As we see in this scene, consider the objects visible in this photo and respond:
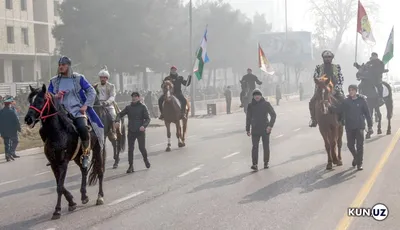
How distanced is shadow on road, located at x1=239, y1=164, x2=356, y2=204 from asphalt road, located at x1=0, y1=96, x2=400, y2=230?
0.06 ft

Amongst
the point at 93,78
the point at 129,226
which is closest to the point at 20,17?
the point at 93,78

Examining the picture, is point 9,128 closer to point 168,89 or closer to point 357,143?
point 168,89

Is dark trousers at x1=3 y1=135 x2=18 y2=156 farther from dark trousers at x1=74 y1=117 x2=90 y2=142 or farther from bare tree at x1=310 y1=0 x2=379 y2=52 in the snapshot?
bare tree at x1=310 y1=0 x2=379 y2=52

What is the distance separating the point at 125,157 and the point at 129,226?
30.4ft

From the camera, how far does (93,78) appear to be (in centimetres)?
5769

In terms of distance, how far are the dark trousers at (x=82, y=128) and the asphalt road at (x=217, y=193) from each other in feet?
3.81

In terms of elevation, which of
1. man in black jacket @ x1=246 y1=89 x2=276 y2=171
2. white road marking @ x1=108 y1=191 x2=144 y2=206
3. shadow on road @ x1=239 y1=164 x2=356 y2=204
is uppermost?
man in black jacket @ x1=246 y1=89 x2=276 y2=171

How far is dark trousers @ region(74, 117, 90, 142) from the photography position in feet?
32.9

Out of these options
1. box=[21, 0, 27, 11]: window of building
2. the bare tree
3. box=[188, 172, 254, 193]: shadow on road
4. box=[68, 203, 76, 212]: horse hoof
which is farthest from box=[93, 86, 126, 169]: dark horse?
the bare tree

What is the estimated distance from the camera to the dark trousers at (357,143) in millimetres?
13508

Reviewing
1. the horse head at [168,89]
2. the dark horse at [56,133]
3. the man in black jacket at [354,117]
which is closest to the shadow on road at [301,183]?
the man in black jacket at [354,117]

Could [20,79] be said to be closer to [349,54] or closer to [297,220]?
[297,220]

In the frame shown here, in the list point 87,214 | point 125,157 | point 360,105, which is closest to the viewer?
point 87,214

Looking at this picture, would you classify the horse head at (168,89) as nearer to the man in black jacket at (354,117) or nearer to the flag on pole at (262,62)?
the man in black jacket at (354,117)
